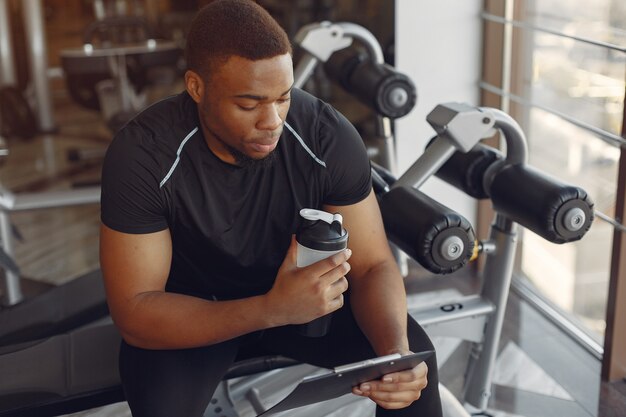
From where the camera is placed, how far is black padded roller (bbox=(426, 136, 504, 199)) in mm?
1439

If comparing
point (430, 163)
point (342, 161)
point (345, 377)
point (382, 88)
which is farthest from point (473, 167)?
point (345, 377)

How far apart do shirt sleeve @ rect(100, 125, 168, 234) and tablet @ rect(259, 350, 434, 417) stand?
12.8 inches

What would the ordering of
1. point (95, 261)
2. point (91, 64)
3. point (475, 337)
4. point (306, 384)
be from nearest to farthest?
point (306, 384) → point (475, 337) → point (95, 261) → point (91, 64)

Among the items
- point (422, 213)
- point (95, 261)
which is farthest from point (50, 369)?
point (95, 261)

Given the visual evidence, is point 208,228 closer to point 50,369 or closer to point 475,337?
point 50,369

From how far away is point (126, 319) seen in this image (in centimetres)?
116

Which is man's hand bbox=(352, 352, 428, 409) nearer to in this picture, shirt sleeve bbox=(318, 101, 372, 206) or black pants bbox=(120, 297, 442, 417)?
black pants bbox=(120, 297, 442, 417)

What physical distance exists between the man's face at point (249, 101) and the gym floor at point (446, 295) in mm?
754

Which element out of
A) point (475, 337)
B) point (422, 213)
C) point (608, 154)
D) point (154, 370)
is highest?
point (422, 213)

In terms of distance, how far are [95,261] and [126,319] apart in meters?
1.51

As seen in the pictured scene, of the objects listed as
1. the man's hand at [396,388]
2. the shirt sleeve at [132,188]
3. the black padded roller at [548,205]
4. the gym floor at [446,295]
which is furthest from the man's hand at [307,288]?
the gym floor at [446,295]

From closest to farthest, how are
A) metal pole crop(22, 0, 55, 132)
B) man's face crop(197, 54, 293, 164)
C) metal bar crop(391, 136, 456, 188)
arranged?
1. man's face crop(197, 54, 293, 164)
2. metal bar crop(391, 136, 456, 188)
3. metal pole crop(22, 0, 55, 132)

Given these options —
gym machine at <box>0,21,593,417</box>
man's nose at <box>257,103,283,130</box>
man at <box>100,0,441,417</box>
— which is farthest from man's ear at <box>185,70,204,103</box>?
gym machine at <box>0,21,593,417</box>

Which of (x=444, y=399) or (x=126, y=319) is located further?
(x=444, y=399)
